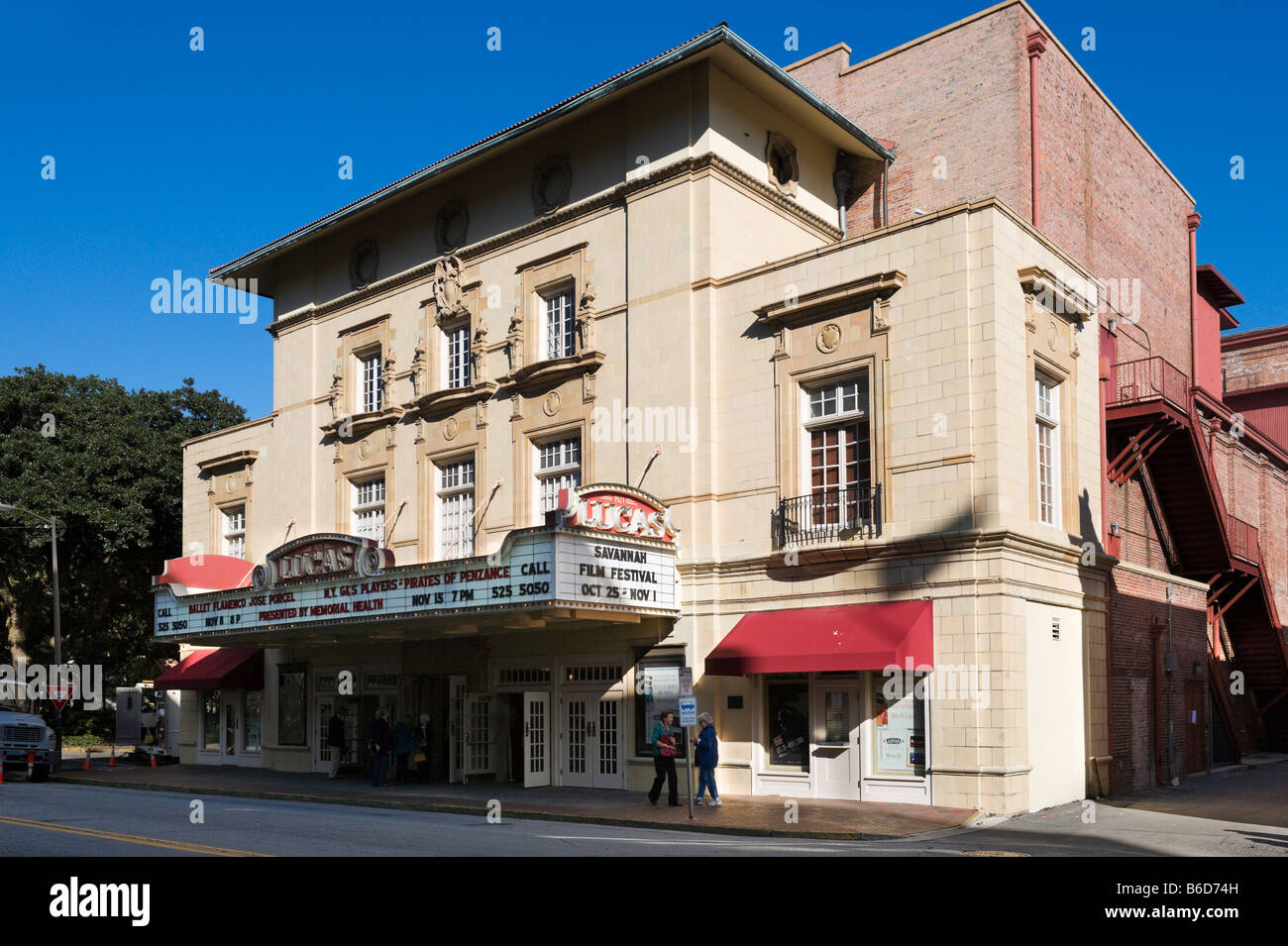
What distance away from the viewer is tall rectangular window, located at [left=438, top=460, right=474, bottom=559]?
28766 millimetres

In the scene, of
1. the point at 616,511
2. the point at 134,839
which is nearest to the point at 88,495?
the point at 616,511

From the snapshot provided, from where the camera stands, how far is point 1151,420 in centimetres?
2508

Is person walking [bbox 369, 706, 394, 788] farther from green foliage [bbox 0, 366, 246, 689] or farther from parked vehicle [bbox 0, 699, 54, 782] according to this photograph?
green foliage [bbox 0, 366, 246, 689]

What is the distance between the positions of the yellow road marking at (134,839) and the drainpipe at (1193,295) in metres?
28.0

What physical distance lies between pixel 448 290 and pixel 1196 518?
17.8 meters

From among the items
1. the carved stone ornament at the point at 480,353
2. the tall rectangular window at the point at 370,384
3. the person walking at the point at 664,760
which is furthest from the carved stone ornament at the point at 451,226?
the person walking at the point at 664,760

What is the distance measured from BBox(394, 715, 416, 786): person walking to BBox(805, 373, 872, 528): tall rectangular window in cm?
1037

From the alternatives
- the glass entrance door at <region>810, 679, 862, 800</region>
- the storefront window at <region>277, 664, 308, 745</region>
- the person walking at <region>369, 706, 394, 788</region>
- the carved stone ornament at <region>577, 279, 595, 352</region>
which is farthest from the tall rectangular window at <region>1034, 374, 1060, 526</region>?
the storefront window at <region>277, 664, 308, 745</region>

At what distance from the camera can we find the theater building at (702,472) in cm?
2067

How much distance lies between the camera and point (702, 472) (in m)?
24.0

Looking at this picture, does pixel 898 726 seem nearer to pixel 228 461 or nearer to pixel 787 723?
pixel 787 723
